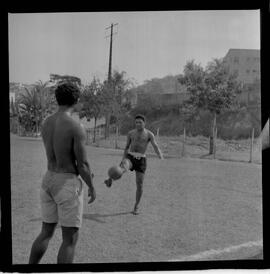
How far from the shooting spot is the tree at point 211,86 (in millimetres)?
4121

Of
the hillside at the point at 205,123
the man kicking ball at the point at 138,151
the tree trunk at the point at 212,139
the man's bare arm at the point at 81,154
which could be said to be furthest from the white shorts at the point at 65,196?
the tree trunk at the point at 212,139

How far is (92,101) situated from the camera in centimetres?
421

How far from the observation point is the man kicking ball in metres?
4.20

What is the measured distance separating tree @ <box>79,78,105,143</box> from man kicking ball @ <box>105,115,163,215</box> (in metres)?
0.41

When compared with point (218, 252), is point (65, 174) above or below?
above

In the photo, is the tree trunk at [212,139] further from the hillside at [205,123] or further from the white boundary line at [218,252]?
the white boundary line at [218,252]

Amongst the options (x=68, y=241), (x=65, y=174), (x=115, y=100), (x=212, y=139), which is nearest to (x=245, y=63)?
(x=212, y=139)

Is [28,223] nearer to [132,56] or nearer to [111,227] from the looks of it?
[111,227]

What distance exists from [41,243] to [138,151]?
60.3 inches

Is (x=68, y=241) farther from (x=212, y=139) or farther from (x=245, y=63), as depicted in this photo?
(x=245, y=63)

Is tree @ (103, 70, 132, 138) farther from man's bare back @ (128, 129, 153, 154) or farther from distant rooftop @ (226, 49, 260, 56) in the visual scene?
distant rooftop @ (226, 49, 260, 56)

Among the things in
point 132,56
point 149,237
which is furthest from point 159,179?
point 132,56

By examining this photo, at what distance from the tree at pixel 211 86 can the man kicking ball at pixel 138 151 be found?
0.56 m

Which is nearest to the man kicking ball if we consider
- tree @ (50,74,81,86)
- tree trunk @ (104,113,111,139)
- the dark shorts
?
the dark shorts
